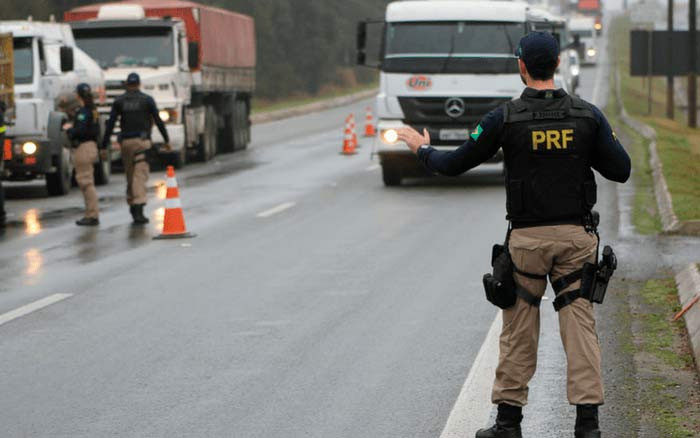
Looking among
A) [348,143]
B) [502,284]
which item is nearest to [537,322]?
[502,284]

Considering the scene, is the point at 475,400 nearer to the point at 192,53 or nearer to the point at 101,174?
the point at 101,174

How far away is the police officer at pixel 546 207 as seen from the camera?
6102mm

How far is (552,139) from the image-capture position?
612cm

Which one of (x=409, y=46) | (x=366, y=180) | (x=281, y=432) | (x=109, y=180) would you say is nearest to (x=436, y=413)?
(x=281, y=432)

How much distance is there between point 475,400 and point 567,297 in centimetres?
134

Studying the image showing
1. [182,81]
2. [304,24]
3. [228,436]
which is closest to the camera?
[228,436]

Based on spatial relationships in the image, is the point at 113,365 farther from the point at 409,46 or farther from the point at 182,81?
the point at 182,81

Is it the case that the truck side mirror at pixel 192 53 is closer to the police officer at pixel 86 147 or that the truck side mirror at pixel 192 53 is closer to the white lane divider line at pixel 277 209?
the white lane divider line at pixel 277 209

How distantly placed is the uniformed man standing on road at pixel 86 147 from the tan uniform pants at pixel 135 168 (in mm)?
390

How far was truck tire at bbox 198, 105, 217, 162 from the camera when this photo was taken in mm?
30797

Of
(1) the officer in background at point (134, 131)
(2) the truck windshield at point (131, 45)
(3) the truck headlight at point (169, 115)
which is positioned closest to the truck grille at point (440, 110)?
(1) the officer in background at point (134, 131)

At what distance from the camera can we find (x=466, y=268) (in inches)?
498

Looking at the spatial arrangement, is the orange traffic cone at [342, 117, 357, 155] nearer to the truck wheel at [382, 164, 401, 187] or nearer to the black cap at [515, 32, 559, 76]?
the truck wheel at [382, 164, 401, 187]

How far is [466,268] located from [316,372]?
4700 mm
